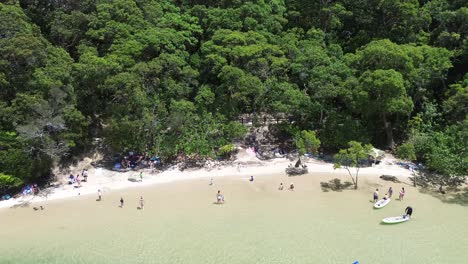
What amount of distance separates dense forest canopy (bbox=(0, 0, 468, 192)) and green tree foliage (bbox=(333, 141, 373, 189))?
321 cm

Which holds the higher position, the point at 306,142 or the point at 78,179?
the point at 306,142

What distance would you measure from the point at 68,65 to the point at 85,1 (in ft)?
38.5

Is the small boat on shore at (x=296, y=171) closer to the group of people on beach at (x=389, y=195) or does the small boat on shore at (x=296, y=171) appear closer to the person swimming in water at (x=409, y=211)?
the group of people on beach at (x=389, y=195)

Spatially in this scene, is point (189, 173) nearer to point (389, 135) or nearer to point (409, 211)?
point (409, 211)

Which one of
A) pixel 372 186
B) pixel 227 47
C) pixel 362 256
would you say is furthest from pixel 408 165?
pixel 227 47

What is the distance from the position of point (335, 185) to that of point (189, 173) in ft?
44.3

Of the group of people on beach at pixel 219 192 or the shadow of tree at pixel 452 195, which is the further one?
the group of people on beach at pixel 219 192

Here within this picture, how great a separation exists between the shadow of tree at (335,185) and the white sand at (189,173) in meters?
1.67

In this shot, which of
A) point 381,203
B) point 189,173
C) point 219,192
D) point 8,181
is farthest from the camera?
point 189,173

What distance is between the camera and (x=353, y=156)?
35656 mm

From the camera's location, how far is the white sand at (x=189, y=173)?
37.2 metres

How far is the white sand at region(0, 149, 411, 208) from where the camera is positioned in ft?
122

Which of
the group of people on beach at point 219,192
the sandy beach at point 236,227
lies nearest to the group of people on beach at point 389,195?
the sandy beach at point 236,227

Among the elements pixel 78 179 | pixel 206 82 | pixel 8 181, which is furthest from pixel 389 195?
pixel 8 181
